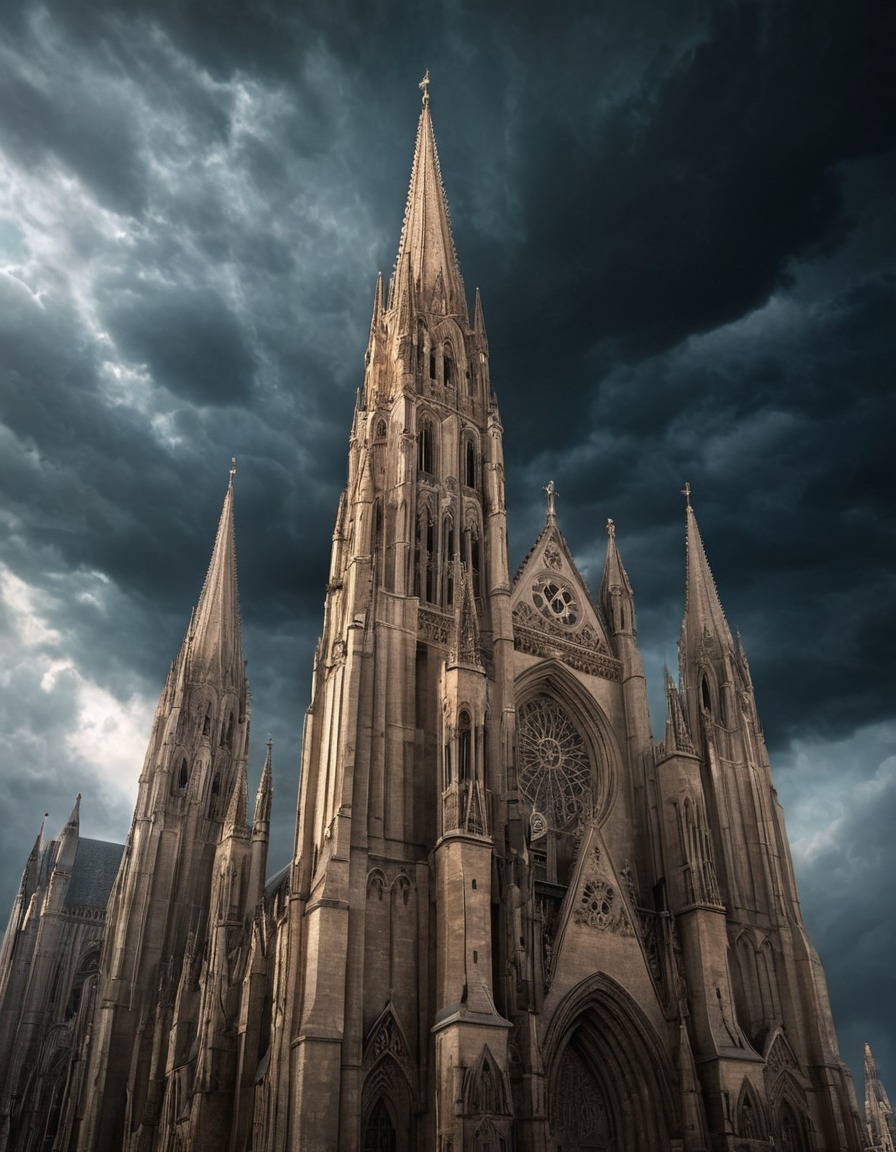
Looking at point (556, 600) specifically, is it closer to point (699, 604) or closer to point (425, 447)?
point (699, 604)

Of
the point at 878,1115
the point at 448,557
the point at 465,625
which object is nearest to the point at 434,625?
the point at 465,625

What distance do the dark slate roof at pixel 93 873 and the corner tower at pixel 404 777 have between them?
37586mm

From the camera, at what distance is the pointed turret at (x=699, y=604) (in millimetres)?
42781

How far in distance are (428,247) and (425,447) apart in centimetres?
1430

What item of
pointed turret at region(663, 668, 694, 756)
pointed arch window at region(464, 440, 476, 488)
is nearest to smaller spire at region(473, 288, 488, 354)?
pointed arch window at region(464, 440, 476, 488)

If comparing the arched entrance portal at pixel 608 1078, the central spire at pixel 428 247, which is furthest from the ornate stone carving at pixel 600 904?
the central spire at pixel 428 247

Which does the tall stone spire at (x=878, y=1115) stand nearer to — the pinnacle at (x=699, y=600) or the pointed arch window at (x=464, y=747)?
the pinnacle at (x=699, y=600)

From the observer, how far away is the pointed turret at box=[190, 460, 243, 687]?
57719 millimetres

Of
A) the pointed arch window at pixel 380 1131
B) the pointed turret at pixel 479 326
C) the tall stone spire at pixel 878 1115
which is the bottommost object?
the pointed arch window at pixel 380 1131

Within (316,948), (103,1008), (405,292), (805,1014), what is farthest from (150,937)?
(405,292)

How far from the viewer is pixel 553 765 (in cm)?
3753

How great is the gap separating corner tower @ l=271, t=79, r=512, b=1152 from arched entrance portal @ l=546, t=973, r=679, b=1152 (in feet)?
14.8

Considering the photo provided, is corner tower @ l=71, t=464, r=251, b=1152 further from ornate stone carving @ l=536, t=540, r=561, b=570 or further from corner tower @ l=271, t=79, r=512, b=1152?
ornate stone carving @ l=536, t=540, r=561, b=570

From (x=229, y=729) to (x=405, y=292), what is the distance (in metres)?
25.8
